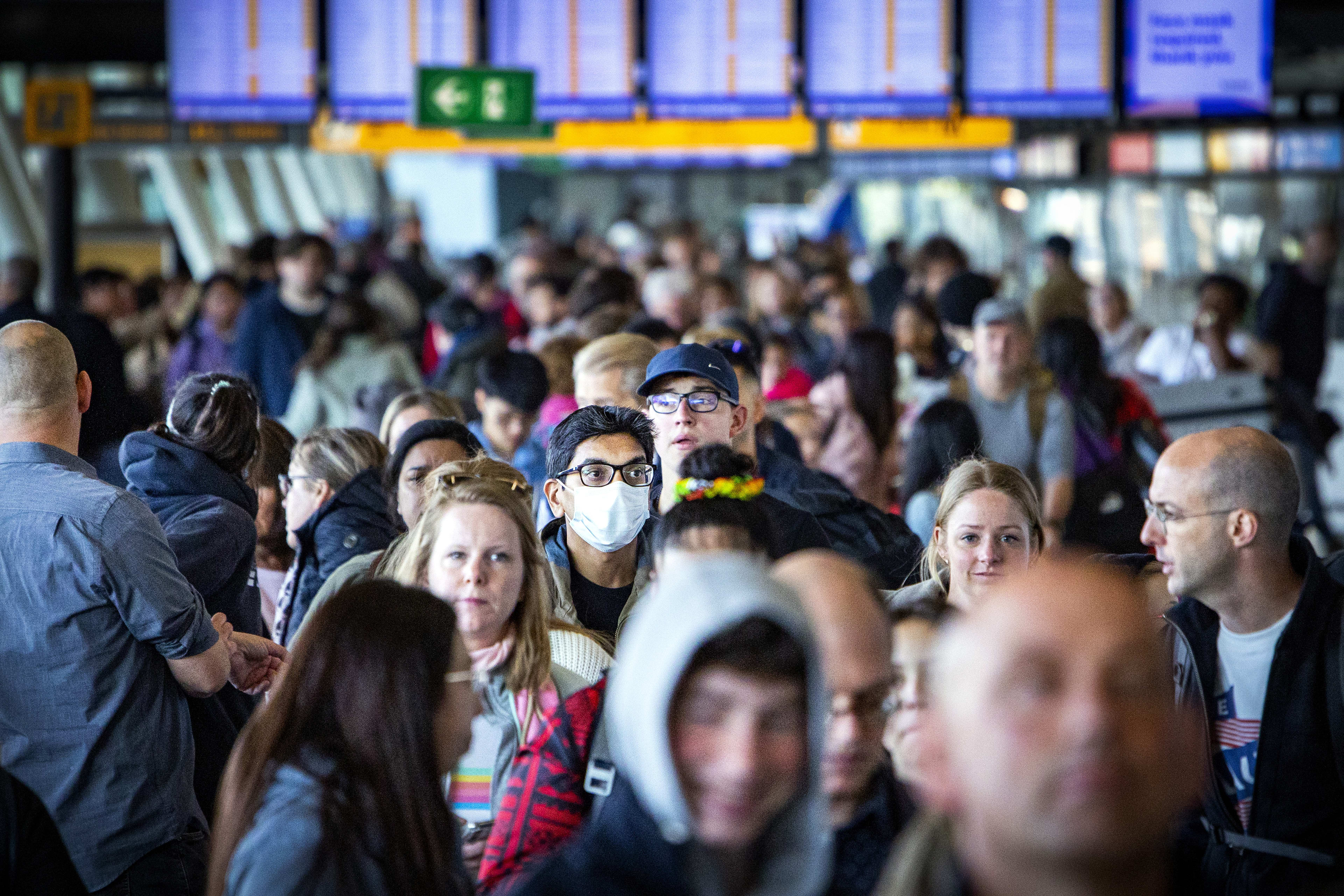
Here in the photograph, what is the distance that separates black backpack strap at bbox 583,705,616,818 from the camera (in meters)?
2.84

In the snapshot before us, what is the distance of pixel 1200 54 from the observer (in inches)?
390

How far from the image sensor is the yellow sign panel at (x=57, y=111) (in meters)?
11.2

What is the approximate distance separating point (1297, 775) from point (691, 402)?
77.0 inches

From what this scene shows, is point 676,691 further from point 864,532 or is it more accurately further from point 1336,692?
point 864,532

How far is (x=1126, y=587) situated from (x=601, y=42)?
8.91m

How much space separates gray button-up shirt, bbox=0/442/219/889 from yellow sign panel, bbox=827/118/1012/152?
865 cm

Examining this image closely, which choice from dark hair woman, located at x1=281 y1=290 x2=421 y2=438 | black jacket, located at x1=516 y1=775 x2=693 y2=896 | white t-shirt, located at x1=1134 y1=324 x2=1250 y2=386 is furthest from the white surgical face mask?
white t-shirt, located at x1=1134 y1=324 x2=1250 y2=386

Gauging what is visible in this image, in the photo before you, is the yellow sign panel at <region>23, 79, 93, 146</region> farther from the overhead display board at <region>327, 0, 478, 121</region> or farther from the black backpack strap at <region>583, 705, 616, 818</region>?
the black backpack strap at <region>583, 705, 616, 818</region>

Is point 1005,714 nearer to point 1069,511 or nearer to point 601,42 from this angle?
point 1069,511

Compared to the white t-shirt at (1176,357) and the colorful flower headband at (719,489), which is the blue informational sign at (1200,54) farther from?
the colorful flower headband at (719,489)

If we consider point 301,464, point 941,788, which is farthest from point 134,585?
point 941,788

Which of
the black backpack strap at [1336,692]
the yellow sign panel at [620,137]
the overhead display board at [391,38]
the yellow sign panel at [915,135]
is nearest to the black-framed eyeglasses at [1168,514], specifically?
the black backpack strap at [1336,692]

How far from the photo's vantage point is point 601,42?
10320 millimetres

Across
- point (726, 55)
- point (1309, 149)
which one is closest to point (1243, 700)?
point (726, 55)
